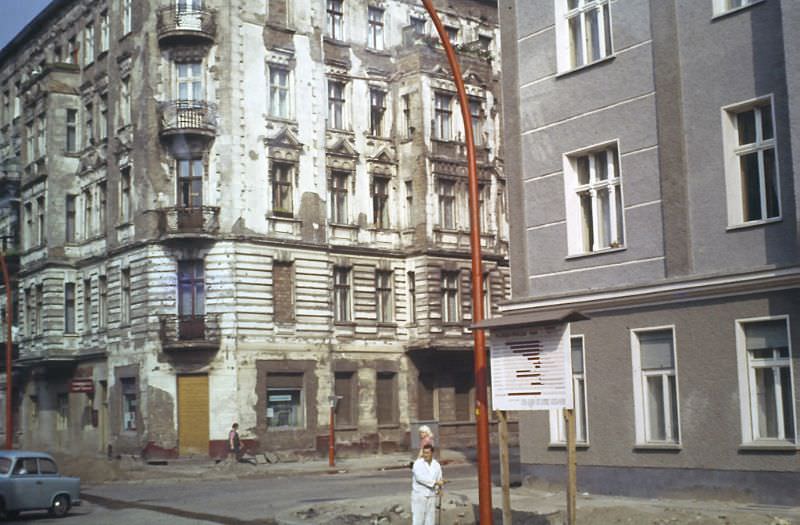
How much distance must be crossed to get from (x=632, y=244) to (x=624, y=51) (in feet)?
13.0

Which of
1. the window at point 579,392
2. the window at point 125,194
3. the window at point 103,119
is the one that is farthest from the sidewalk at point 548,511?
the window at point 103,119

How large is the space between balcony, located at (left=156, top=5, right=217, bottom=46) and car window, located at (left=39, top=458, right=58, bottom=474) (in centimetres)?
2235

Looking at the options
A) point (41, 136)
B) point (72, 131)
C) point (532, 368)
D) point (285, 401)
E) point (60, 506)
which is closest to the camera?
point (532, 368)

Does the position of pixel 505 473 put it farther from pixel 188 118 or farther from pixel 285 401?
pixel 188 118

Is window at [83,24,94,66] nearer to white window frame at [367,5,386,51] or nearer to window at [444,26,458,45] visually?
white window frame at [367,5,386,51]

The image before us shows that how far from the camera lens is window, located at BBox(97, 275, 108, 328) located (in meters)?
45.4

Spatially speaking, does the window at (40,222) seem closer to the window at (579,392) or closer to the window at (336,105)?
the window at (336,105)

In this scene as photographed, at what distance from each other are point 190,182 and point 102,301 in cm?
782

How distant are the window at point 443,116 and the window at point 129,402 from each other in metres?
16.9

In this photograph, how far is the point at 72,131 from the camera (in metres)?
49.5

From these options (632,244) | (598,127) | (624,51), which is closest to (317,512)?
(632,244)

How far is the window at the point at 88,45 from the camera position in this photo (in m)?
48.0

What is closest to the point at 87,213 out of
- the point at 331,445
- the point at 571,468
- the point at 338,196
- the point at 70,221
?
the point at 70,221

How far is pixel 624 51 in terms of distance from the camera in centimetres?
2130
